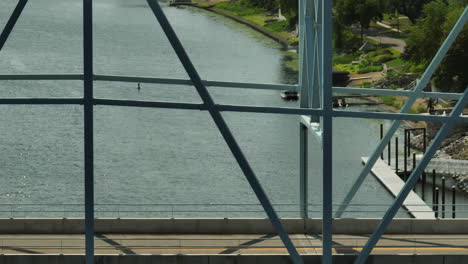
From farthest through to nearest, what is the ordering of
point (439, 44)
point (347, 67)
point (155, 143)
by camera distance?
point (347, 67) → point (439, 44) → point (155, 143)

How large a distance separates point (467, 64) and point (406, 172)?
Result: 15786 mm

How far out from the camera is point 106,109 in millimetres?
73188

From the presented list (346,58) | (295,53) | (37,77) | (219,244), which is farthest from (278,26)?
(219,244)

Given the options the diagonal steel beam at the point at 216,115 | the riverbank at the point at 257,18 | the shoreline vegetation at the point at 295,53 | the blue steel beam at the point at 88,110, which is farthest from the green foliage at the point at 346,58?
the blue steel beam at the point at 88,110

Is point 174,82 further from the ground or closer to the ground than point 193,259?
further from the ground

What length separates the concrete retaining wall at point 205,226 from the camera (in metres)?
31.3

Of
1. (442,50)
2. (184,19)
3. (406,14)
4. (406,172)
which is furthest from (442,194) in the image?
(184,19)

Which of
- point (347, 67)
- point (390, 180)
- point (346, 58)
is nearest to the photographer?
point (390, 180)

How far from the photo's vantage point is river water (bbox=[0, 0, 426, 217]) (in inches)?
2162

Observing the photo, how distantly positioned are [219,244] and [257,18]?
4066 inches

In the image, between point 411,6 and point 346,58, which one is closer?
point 346,58

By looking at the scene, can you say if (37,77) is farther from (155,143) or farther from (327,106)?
(155,143)

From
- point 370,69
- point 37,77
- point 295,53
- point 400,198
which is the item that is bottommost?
point 295,53

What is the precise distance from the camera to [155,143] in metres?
64.9
